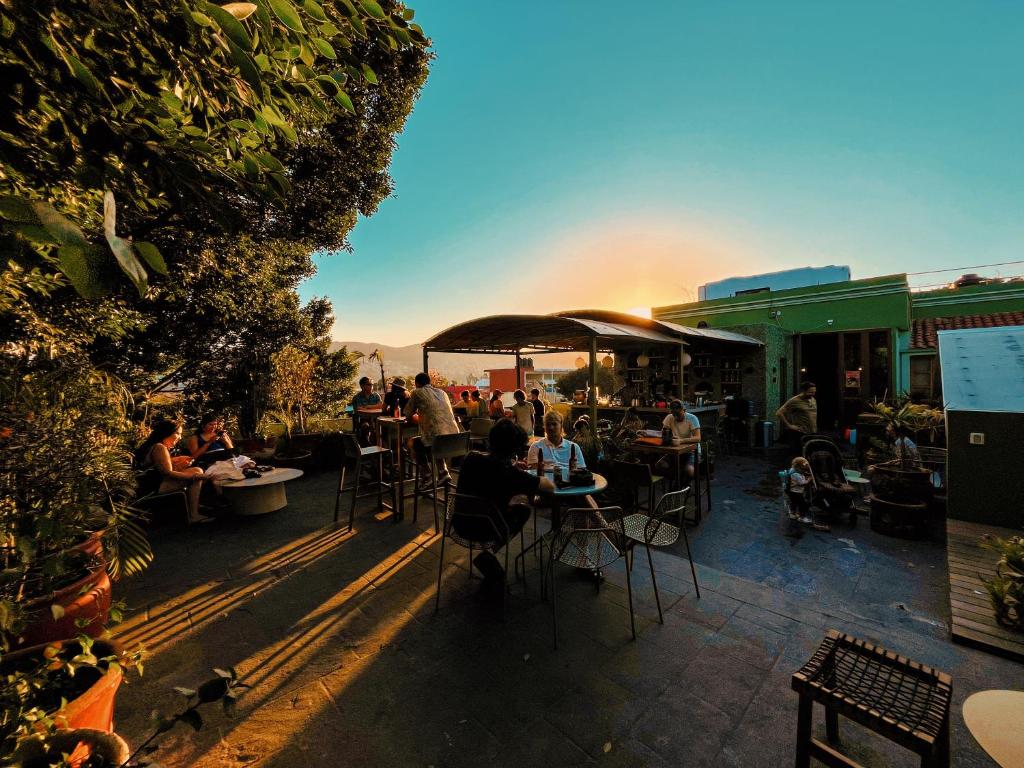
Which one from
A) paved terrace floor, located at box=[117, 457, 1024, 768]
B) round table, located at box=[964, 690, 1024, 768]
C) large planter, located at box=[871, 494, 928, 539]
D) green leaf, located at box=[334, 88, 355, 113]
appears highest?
green leaf, located at box=[334, 88, 355, 113]

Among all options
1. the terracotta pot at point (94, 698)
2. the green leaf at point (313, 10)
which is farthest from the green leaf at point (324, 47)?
the terracotta pot at point (94, 698)

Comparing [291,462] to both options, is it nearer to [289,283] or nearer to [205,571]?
[205,571]

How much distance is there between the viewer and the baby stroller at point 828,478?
532 cm

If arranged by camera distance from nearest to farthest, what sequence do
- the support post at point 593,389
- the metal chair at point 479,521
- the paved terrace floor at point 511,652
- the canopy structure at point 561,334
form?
the paved terrace floor at point 511,652 → the metal chair at point 479,521 → the support post at point 593,389 → the canopy structure at point 561,334

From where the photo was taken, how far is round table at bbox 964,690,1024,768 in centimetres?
144

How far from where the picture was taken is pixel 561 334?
998 centimetres

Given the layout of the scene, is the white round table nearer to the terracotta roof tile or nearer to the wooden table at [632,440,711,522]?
the wooden table at [632,440,711,522]

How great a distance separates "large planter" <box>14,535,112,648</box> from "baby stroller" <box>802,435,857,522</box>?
24.4 feet

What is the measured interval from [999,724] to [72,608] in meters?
5.00

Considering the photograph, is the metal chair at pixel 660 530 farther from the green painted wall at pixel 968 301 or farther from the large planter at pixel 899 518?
the green painted wall at pixel 968 301

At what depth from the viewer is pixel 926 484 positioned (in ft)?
16.0

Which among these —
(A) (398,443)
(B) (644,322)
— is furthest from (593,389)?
(B) (644,322)

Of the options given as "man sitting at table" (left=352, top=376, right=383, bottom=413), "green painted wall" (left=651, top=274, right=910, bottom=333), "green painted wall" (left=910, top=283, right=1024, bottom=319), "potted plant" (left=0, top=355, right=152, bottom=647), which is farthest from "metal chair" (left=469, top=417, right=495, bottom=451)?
"green painted wall" (left=910, top=283, right=1024, bottom=319)

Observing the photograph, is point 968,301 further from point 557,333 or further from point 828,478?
point 557,333
